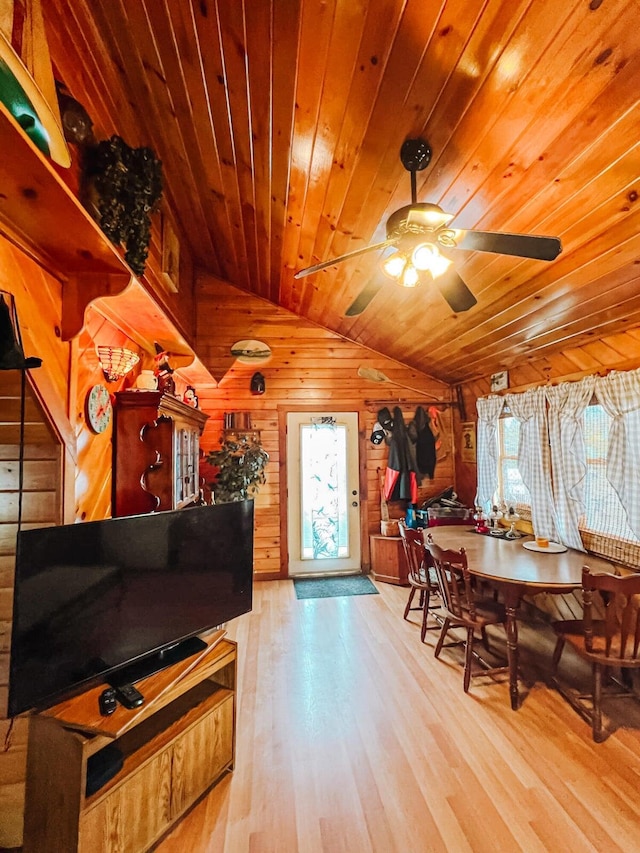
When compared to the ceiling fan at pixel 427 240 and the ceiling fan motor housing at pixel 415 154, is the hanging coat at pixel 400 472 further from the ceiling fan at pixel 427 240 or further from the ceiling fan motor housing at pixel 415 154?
the ceiling fan motor housing at pixel 415 154

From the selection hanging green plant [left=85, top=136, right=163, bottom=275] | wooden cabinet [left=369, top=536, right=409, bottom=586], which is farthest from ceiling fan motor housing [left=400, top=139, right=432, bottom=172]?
wooden cabinet [left=369, top=536, right=409, bottom=586]

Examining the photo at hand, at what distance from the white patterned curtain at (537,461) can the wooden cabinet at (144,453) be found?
3.06 metres

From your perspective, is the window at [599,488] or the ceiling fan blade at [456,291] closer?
the ceiling fan blade at [456,291]

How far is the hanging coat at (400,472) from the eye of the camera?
15.1 ft

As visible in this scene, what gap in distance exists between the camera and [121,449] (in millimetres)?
2035

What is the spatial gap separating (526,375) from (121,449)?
138 inches

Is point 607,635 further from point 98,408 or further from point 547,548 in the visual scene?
point 98,408

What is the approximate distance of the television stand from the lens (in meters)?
1.54

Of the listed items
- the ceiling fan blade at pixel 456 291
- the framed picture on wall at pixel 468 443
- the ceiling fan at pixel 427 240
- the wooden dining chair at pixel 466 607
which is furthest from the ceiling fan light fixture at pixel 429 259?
the framed picture on wall at pixel 468 443

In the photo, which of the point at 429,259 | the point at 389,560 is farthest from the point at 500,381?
the point at 429,259

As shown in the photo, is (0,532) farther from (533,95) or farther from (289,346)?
(289,346)

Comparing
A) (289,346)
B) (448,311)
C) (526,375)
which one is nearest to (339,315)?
(289,346)

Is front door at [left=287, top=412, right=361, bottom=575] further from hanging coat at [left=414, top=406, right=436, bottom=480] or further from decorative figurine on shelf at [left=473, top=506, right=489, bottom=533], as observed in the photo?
decorative figurine on shelf at [left=473, top=506, right=489, bottom=533]

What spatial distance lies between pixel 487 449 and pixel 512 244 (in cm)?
301
